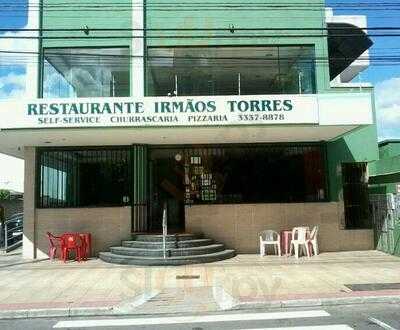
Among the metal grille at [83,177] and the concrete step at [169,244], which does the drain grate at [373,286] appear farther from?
the metal grille at [83,177]

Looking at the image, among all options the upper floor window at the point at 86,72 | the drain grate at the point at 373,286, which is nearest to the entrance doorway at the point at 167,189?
the upper floor window at the point at 86,72

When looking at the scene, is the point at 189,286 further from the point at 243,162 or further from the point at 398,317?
the point at 243,162

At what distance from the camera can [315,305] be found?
32.0 feet

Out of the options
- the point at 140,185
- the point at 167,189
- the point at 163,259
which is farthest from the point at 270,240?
the point at 140,185

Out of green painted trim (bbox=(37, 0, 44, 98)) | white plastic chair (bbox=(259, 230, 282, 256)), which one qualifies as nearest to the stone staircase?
white plastic chair (bbox=(259, 230, 282, 256))

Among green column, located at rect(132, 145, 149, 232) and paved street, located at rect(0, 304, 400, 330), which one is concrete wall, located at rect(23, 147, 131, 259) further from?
paved street, located at rect(0, 304, 400, 330)

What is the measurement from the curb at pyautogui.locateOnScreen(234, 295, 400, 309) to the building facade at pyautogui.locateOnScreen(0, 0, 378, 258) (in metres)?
7.35

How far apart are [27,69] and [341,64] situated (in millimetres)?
12281

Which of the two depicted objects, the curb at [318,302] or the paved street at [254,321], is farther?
the curb at [318,302]

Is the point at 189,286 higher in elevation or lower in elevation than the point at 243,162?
lower

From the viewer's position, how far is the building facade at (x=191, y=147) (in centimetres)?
1719

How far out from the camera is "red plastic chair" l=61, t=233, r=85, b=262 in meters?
16.1

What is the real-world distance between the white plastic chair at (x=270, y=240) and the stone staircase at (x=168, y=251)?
0.92 m

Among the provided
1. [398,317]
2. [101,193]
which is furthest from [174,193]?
[398,317]
